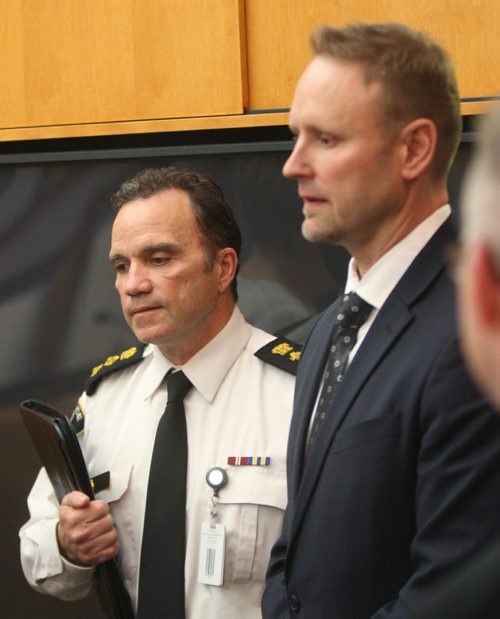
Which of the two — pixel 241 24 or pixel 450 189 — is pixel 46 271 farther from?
pixel 450 189

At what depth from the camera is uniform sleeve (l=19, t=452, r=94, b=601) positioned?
1918mm

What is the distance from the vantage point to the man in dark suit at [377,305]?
128cm

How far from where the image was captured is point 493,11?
2100 millimetres

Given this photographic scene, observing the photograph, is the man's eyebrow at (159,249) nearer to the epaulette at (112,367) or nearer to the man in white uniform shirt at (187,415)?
the man in white uniform shirt at (187,415)

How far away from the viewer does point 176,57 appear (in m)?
2.38

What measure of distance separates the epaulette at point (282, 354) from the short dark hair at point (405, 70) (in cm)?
62

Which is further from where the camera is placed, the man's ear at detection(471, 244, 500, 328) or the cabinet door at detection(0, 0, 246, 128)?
the cabinet door at detection(0, 0, 246, 128)

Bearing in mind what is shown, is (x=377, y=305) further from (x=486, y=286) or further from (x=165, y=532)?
(x=486, y=286)

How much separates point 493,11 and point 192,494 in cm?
113

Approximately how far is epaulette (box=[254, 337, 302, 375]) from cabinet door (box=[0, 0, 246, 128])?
61cm

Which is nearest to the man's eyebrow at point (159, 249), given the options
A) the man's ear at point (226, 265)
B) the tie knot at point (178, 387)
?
the man's ear at point (226, 265)

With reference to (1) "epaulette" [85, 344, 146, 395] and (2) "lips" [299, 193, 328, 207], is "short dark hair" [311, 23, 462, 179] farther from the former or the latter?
(1) "epaulette" [85, 344, 146, 395]

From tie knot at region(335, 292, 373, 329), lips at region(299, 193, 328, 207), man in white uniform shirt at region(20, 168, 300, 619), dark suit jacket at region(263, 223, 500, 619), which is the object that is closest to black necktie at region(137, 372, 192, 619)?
man in white uniform shirt at region(20, 168, 300, 619)

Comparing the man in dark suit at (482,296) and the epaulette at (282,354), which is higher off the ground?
the man in dark suit at (482,296)
